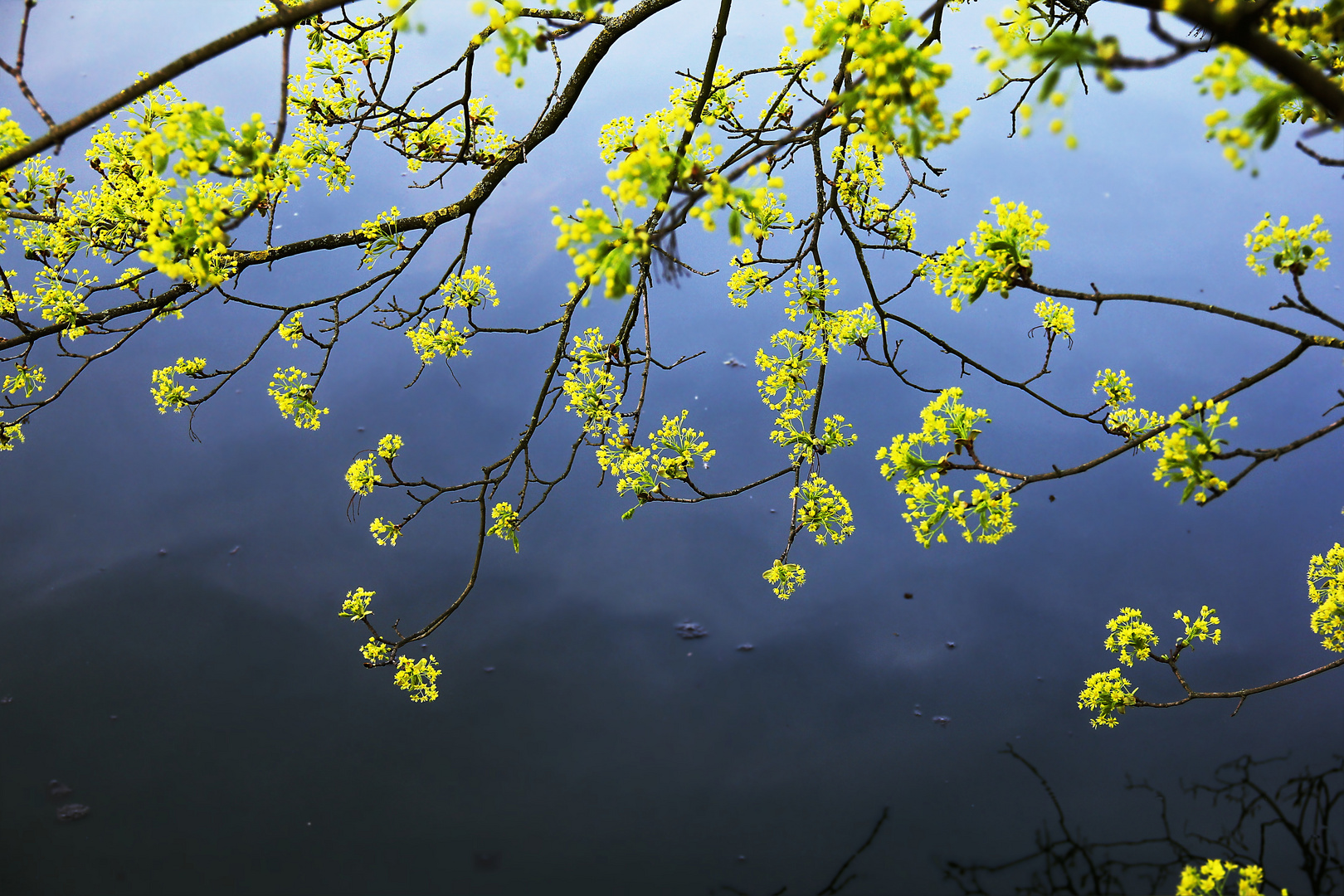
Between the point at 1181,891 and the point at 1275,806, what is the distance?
180cm

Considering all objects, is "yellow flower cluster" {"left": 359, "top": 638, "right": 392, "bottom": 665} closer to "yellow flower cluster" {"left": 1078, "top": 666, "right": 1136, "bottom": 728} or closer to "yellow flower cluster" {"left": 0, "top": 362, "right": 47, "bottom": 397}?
"yellow flower cluster" {"left": 0, "top": 362, "right": 47, "bottom": 397}

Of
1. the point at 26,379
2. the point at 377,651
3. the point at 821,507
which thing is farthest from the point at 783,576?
the point at 26,379

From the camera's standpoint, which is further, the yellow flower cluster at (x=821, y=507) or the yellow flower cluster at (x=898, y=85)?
the yellow flower cluster at (x=821, y=507)

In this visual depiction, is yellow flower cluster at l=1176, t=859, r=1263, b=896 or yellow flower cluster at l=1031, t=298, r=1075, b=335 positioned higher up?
yellow flower cluster at l=1031, t=298, r=1075, b=335

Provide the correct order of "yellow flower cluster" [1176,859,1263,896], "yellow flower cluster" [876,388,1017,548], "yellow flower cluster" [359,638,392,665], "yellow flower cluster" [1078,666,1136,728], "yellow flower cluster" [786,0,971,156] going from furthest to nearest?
1. "yellow flower cluster" [1078,666,1136,728]
2. "yellow flower cluster" [359,638,392,665]
3. "yellow flower cluster" [1176,859,1263,896]
4. "yellow flower cluster" [876,388,1017,548]
5. "yellow flower cluster" [786,0,971,156]

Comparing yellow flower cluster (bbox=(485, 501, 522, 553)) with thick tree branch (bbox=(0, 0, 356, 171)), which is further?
yellow flower cluster (bbox=(485, 501, 522, 553))

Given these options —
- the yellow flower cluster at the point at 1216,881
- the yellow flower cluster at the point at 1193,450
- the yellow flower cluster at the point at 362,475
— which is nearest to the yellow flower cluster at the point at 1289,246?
the yellow flower cluster at the point at 1193,450

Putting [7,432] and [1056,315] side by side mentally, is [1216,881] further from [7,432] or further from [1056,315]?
[7,432]

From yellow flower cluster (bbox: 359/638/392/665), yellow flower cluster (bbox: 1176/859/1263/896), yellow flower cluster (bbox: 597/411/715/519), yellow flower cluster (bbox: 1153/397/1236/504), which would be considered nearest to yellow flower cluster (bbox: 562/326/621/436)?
yellow flower cluster (bbox: 597/411/715/519)

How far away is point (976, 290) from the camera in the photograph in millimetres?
1776

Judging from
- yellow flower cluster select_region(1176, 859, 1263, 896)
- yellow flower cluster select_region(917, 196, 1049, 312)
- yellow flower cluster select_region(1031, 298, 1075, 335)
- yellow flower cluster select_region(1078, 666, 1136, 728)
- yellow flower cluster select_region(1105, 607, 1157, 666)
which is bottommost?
yellow flower cluster select_region(1176, 859, 1263, 896)

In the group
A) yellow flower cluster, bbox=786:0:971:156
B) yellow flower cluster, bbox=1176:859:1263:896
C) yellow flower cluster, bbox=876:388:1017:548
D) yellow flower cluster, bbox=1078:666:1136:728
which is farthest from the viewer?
yellow flower cluster, bbox=1078:666:1136:728

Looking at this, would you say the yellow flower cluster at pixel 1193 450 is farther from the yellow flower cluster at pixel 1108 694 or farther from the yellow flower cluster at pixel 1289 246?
the yellow flower cluster at pixel 1108 694

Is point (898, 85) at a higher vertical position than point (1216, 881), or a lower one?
higher
